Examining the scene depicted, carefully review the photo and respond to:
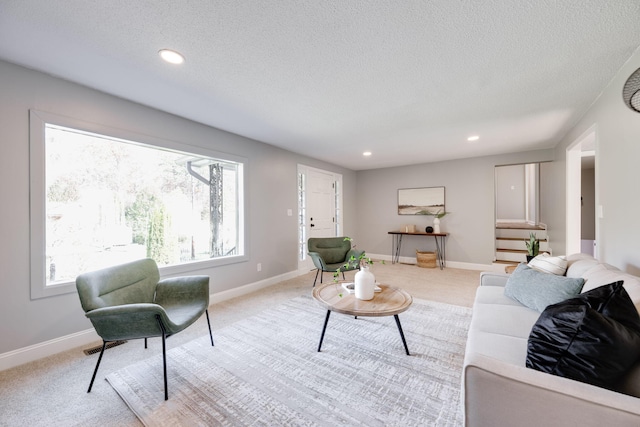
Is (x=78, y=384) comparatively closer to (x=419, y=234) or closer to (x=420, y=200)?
(x=419, y=234)

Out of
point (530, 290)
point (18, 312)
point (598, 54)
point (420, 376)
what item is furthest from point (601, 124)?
point (18, 312)

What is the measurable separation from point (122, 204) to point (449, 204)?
553 centimetres

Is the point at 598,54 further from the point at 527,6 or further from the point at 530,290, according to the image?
the point at 530,290

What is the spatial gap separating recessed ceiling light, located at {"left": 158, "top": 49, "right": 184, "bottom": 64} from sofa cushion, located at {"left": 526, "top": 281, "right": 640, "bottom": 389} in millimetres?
2640

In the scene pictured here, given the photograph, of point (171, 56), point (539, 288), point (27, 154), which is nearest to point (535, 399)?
point (539, 288)

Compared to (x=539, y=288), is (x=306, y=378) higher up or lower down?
lower down

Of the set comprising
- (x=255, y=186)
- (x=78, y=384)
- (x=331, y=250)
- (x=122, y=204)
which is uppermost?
(x=255, y=186)

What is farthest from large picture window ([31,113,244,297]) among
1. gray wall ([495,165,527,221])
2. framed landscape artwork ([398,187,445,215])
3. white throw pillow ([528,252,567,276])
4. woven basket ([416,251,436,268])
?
gray wall ([495,165,527,221])

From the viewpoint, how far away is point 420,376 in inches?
69.7

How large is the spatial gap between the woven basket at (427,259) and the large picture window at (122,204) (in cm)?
363

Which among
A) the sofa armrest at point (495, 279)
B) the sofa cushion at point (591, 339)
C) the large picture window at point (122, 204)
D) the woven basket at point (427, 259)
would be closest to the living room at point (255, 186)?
the large picture window at point (122, 204)

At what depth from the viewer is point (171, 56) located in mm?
1817

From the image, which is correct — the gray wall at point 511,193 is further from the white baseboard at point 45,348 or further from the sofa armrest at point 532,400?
the white baseboard at point 45,348

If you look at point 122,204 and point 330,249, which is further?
point 330,249
